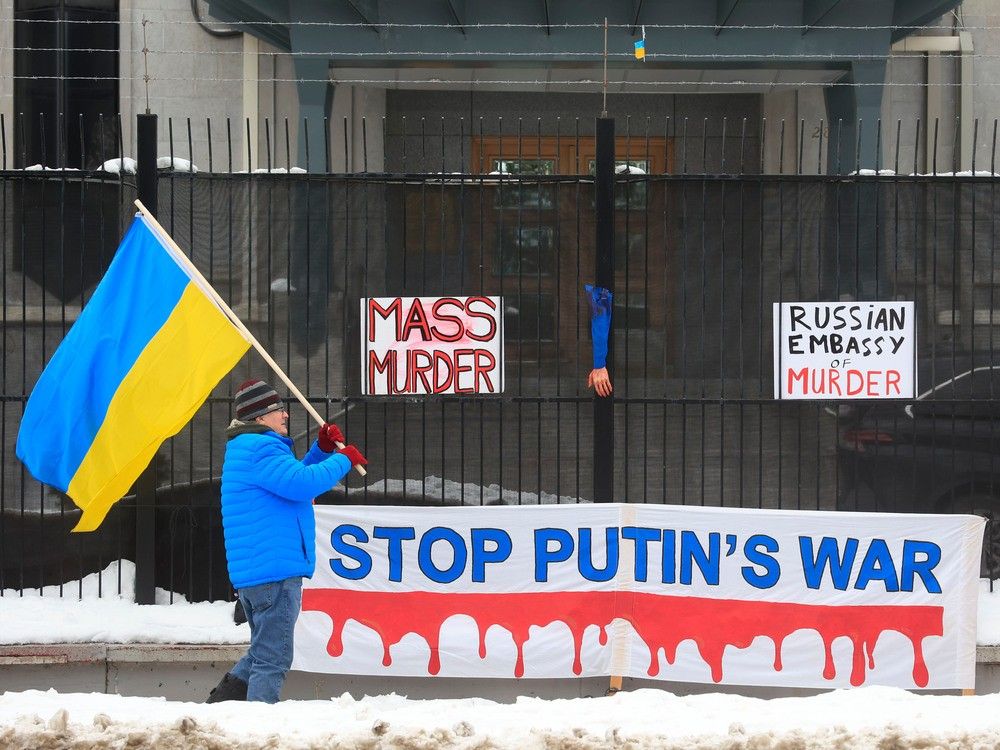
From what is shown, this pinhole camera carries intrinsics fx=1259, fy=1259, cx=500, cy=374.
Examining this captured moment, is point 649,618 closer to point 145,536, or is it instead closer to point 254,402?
point 254,402

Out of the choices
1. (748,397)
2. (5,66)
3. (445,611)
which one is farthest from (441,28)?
(445,611)

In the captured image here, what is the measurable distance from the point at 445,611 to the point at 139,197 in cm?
287

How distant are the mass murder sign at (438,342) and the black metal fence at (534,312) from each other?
0.12 metres

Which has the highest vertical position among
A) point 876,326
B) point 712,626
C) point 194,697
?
point 876,326

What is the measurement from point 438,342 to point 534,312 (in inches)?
23.0

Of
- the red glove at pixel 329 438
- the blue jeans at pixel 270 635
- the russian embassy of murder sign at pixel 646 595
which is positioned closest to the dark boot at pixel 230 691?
the blue jeans at pixel 270 635

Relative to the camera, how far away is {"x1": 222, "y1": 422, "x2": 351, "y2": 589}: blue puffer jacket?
5633 millimetres

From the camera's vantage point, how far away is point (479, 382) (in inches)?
283

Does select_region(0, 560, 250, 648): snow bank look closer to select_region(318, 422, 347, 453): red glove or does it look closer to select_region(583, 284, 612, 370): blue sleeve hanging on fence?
select_region(318, 422, 347, 453): red glove

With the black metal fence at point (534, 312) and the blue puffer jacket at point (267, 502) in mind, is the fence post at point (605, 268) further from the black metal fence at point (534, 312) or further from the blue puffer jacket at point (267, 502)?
the blue puffer jacket at point (267, 502)

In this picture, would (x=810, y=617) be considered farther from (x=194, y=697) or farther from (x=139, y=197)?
(x=139, y=197)

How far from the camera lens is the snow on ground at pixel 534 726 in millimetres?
4699

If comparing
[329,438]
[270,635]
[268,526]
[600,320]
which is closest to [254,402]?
[329,438]

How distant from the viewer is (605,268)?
7141 millimetres
